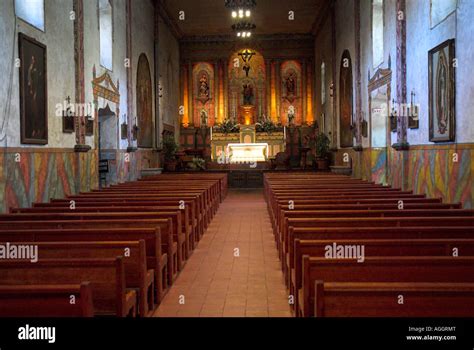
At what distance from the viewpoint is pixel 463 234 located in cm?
487

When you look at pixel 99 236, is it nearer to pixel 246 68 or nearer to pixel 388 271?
pixel 388 271

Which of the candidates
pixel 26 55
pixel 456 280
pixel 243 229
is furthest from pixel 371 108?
pixel 456 280

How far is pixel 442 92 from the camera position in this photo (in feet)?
31.4

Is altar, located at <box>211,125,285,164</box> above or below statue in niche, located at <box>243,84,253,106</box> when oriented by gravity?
below

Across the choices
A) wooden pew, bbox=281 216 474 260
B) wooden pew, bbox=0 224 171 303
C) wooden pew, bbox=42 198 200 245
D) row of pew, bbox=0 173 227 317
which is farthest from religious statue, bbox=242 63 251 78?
wooden pew, bbox=0 224 171 303

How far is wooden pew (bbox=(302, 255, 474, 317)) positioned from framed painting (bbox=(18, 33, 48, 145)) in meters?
7.07

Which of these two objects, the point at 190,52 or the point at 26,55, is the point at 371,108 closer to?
the point at 26,55

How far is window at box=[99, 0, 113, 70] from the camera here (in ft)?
48.8

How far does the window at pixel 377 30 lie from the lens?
15.0 meters

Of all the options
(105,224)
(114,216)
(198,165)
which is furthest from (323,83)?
(105,224)

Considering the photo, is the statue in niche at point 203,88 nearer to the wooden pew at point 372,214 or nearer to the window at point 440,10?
the window at point 440,10

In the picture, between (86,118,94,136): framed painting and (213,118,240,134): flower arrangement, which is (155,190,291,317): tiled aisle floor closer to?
(86,118,94,136): framed painting

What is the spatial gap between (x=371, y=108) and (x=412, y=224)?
10534mm

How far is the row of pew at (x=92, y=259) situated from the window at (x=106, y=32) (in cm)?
772
